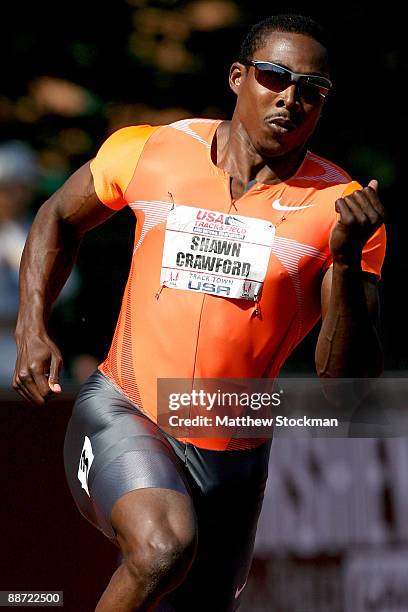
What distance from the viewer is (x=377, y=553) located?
Result: 542cm

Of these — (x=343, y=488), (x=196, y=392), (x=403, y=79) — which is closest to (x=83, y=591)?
(x=343, y=488)

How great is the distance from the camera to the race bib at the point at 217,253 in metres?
4.21

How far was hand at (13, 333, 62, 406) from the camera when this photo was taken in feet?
13.5

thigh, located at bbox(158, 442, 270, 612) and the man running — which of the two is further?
thigh, located at bbox(158, 442, 270, 612)

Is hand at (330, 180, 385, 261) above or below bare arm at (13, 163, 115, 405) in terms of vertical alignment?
above

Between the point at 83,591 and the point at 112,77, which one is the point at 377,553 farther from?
the point at 112,77

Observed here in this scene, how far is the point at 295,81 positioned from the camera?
4.23 metres

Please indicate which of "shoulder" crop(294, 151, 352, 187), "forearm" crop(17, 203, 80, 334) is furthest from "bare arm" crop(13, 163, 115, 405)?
"shoulder" crop(294, 151, 352, 187)

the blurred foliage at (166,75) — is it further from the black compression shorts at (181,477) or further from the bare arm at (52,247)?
the black compression shorts at (181,477)

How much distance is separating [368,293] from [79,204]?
1.08 metres

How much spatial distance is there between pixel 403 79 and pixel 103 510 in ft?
13.3

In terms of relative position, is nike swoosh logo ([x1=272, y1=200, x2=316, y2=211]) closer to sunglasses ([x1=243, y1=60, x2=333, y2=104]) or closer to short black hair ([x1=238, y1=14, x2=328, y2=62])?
sunglasses ([x1=243, y1=60, x2=333, y2=104])

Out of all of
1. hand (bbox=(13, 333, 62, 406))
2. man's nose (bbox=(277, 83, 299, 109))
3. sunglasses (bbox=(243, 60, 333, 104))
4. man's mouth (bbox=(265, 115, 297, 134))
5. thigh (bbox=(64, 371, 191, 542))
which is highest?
sunglasses (bbox=(243, 60, 333, 104))

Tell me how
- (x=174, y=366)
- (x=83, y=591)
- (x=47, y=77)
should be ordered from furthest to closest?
(x=47, y=77) < (x=83, y=591) < (x=174, y=366)
